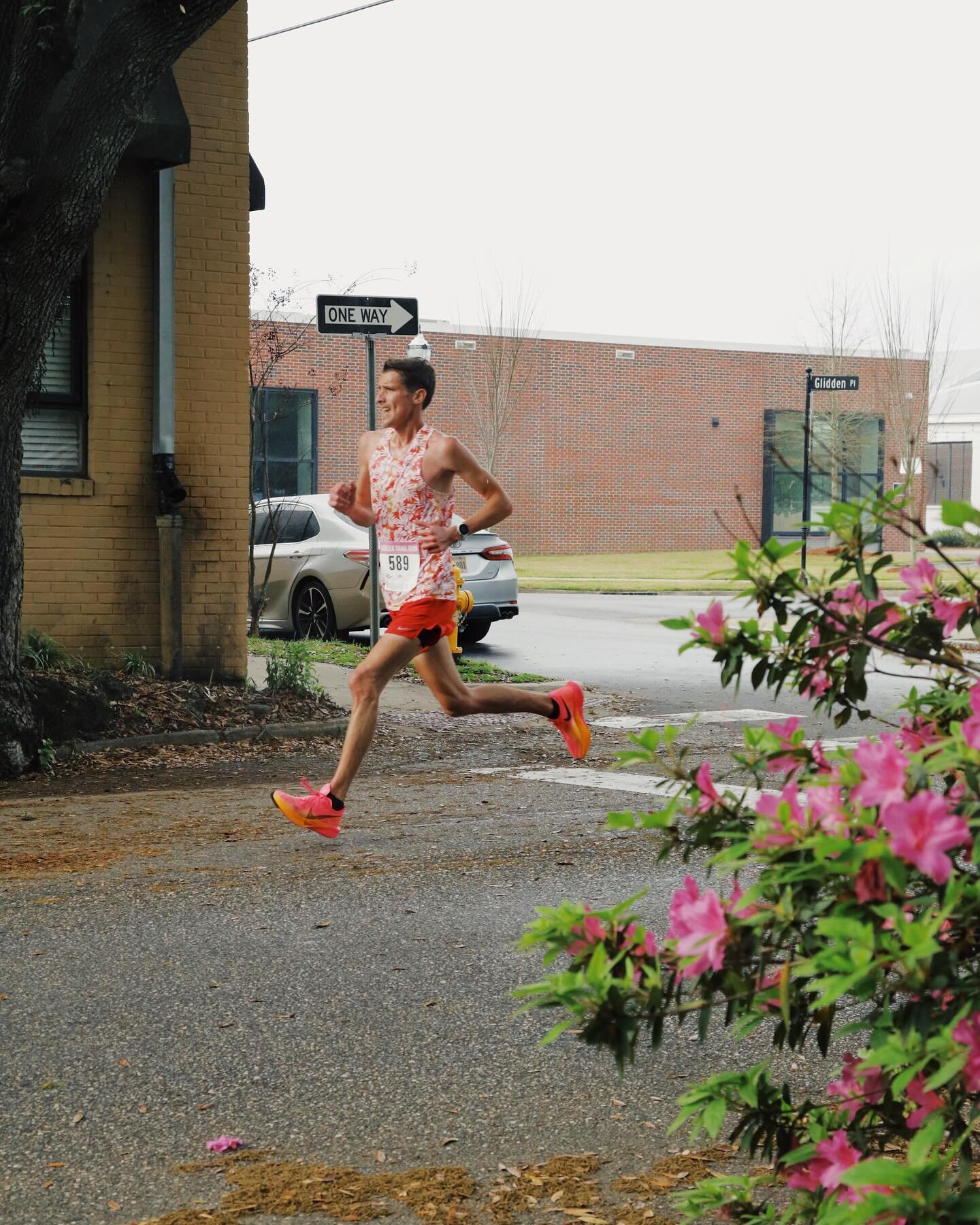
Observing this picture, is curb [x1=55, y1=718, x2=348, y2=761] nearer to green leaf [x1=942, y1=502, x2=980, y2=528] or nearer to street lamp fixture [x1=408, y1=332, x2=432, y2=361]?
street lamp fixture [x1=408, y1=332, x2=432, y2=361]

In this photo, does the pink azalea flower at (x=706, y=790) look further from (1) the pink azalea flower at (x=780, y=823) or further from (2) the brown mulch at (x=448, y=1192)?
(2) the brown mulch at (x=448, y=1192)

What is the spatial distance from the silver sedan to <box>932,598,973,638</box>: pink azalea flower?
1563cm

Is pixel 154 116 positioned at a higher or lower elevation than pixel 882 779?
higher

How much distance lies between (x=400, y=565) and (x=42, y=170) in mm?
3746

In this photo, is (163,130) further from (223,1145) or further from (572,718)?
(223,1145)

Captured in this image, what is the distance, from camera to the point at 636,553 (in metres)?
46.7

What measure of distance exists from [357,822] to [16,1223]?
4.62 m

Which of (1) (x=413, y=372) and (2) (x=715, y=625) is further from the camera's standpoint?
(1) (x=413, y=372)

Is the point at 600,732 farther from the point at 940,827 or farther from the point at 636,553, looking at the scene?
the point at 636,553

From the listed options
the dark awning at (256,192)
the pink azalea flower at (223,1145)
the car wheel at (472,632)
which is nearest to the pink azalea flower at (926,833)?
the pink azalea flower at (223,1145)

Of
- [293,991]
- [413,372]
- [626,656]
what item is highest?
[413,372]

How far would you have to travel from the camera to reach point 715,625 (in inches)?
90.4

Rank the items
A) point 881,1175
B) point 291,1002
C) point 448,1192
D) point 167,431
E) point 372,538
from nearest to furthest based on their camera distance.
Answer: point 881,1175 < point 448,1192 < point 291,1002 < point 167,431 < point 372,538

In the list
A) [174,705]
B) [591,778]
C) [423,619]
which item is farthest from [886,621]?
[174,705]
